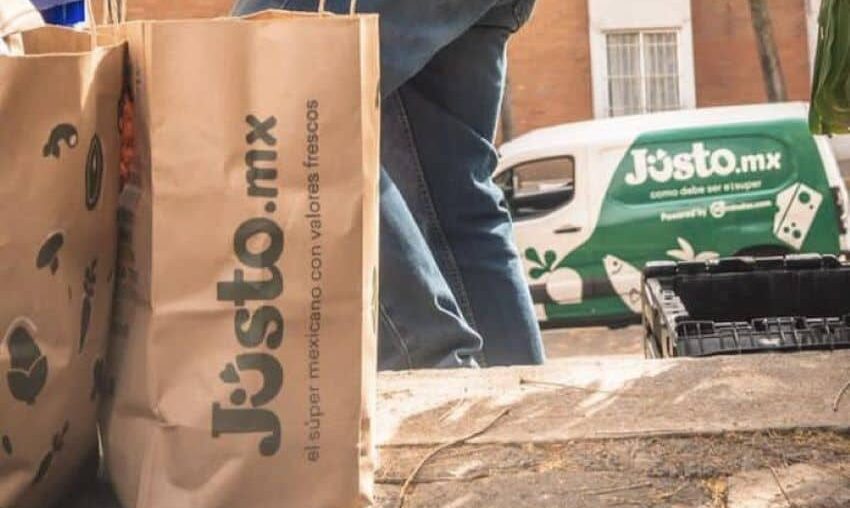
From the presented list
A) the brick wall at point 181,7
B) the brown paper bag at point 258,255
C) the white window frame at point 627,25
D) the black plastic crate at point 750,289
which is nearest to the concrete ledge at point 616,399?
the brown paper bag at point 258,255

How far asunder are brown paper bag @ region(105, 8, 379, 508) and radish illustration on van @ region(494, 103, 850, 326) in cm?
876

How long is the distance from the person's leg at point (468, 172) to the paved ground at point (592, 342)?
24.1ft

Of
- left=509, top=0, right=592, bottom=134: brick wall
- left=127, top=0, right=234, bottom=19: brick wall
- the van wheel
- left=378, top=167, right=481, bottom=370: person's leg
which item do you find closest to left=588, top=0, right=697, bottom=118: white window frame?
left=509, top=0, right=592, bottom=134: brick wall

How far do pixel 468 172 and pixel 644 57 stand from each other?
16074 millimetres

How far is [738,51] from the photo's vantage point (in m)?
17.8

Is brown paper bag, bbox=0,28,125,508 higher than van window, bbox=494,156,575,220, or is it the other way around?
brown paper bag, bbox=0,28,125,508

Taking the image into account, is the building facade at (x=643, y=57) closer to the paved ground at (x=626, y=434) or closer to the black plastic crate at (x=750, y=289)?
the black plastic crate at (x=750, y=289)

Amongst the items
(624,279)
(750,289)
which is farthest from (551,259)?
(750,289)

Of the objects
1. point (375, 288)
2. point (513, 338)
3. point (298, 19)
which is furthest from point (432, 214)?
point (298, 19)

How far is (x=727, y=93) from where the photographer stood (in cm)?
1778

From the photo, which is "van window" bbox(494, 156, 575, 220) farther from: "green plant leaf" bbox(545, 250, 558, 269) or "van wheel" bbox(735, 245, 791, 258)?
"van wheel" bbox(735, 245, 791, 258)

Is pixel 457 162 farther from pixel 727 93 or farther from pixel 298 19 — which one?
pixel 727 93

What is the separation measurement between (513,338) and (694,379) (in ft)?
1.85

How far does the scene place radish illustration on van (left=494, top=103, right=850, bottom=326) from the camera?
10.2 m
